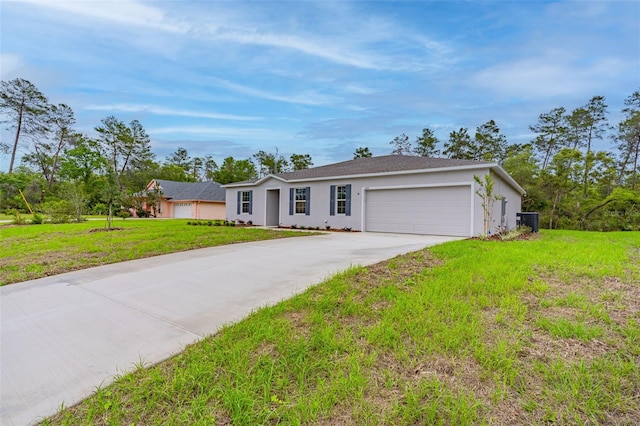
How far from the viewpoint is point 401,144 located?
33.0 meters

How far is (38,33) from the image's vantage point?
8078 mm

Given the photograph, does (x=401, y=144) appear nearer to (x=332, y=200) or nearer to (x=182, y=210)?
(x=332, y=200)

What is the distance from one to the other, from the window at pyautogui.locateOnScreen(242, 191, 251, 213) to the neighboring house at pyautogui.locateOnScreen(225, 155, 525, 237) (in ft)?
0.73

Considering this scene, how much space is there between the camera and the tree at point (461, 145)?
29.4 m

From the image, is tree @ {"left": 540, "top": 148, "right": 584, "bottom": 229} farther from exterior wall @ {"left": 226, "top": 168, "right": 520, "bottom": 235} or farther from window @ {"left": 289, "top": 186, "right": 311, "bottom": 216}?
window @ {"left": 289, "top": 186, "right": 311, "bottom": 216}

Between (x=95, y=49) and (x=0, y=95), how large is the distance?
32469mm

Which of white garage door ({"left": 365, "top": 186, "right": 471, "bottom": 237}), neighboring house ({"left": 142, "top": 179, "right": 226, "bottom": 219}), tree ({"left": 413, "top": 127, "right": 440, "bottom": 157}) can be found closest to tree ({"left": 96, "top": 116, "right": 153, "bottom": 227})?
neighboring house ({"left": 142, "top": 179, "right": 226, "bottom": 219})

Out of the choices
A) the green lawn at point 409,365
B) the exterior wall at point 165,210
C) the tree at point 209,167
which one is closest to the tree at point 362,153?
the exterior wall at point 165,210

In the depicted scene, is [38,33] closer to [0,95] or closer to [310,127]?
[310,127]

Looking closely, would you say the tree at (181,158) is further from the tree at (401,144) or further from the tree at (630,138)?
the tree at (630,138)

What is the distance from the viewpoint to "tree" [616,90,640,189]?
2232 cm

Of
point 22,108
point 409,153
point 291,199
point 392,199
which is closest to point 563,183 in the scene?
point 392,199

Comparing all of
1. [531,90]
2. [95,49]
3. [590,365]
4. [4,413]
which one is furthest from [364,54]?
[4,413]

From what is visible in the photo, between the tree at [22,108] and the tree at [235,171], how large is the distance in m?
19.0
